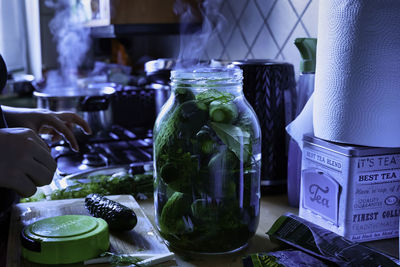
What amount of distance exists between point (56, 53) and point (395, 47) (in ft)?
8.12

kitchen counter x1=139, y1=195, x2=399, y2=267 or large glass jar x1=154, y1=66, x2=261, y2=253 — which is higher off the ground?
large glass jar x1=154, y1=66, x2=261, y2=253

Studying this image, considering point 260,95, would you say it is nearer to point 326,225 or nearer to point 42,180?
point 326,225

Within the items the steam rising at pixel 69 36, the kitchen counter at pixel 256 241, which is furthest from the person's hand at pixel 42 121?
the steam rising at pixel 69 36

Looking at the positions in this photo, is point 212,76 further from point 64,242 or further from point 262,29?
point 262,29

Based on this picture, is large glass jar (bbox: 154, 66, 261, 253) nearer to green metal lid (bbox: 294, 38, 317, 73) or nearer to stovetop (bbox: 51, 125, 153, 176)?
green metal lid (bbox: 294, 38, 317, 73)

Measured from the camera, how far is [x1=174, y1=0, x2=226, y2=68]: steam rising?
1.44m

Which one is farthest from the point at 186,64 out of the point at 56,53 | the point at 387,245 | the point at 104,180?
the point at 56,53

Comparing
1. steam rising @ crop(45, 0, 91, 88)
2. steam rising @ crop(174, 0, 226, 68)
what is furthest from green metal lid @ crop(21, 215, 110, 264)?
steam rising @ crop(45, 0, 91, 88)

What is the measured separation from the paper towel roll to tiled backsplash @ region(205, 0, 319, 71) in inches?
14.6

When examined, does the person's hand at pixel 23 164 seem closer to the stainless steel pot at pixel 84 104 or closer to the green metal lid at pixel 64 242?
the green metal lid at pixel 64 242

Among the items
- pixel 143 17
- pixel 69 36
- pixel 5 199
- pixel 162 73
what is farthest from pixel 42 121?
pixel 69 36

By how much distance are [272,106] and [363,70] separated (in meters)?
0.28

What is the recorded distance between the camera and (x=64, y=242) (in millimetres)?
545

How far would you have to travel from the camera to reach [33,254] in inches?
21.8
